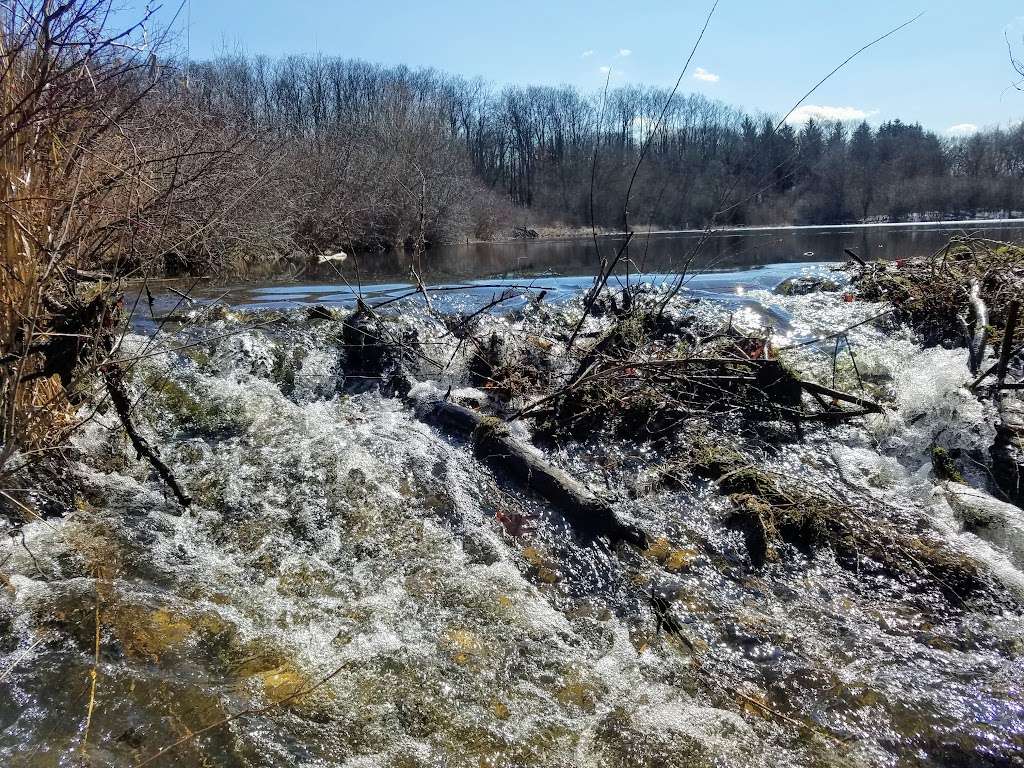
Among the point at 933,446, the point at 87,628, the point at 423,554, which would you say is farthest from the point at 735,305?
the point at 87,628

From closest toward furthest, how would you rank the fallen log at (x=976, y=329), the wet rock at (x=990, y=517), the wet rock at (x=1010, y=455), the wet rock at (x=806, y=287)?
the wet rock at (x=990, y=517) < the wet rock at (x=1010, y=455) < the fallen log at (x=976, y=329) < the wet rock at (x=806, y=287)

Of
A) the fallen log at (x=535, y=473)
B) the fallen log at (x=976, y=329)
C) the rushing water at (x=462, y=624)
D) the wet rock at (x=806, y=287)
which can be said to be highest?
the wet rock at (x=806, y=287)

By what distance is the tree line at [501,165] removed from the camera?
1364 centimetres

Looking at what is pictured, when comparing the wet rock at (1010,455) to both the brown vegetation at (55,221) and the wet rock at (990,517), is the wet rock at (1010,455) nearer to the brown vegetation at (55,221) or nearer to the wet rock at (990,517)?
the wet rock at (990,517)

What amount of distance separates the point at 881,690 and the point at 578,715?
114 cm

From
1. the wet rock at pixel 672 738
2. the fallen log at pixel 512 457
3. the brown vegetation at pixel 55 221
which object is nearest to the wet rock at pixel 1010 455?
the fallen log at pixel 512 457

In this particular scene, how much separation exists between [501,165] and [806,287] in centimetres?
5590

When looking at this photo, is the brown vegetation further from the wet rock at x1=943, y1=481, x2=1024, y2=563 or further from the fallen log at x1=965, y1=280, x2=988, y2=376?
the fallen log at x1=965, y1=280, x2=988, y2=376

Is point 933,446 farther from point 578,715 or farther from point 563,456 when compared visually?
point 578,715

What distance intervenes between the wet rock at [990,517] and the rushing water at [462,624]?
0.08 metres

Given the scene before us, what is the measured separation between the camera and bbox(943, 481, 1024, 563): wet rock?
326 centimetres

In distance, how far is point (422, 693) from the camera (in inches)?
91.7

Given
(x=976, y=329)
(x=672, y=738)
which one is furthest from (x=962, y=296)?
(x=672, y=738)

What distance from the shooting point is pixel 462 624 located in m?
2.73
